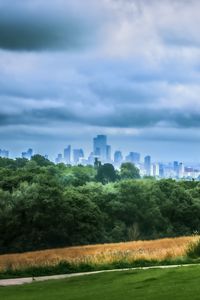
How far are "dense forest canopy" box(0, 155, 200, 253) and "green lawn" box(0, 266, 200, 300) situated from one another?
130 feet

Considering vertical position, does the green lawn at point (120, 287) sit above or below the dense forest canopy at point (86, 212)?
below

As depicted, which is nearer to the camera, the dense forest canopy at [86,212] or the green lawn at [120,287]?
the green lawn at [120,287]

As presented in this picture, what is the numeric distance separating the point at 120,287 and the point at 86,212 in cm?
5465

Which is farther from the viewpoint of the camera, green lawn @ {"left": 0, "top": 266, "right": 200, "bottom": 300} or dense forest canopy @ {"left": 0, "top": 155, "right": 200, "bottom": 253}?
dense forest canopy @ {"left": 0, "top": 155, "right": 200, "bottom": 253}

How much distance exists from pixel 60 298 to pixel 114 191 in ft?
255

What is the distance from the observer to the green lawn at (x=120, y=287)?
14898 mm

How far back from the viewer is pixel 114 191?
9350 cm

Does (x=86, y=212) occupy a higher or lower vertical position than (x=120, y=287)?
higher

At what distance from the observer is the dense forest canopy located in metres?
69.2

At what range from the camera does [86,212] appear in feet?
235

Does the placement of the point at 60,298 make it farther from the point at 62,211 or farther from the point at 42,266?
the point at 62,211

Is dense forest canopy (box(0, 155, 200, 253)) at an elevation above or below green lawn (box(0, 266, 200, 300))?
above

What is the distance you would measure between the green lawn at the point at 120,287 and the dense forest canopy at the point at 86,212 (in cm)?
3967

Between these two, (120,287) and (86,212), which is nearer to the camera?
(120,287)
